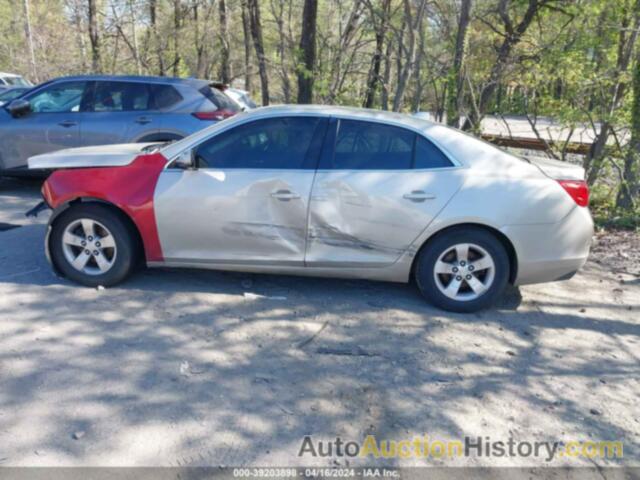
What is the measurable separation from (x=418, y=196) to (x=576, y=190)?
1.31 meters

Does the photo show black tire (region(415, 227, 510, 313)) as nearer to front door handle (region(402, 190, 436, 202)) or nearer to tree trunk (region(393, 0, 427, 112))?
front door handle (region(402, 190, 436, 202))

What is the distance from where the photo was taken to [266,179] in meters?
4.31

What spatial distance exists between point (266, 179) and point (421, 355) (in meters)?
1.84

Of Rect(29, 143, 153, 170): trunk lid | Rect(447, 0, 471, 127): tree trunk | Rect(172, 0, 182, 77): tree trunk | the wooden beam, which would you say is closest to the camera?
Rect(29, 143, 153, 170): trunk lid

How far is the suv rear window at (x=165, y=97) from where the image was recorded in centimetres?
756

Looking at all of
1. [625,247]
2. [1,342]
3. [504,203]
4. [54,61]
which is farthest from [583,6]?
[54,61]

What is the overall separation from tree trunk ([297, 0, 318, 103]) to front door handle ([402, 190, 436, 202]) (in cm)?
672

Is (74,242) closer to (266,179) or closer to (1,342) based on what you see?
(1,342)

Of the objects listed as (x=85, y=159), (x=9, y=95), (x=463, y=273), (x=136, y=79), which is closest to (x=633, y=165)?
(x=463, y=273)

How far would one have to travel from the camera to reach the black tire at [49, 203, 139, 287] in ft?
14.7

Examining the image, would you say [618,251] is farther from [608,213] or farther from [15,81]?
[15,81]

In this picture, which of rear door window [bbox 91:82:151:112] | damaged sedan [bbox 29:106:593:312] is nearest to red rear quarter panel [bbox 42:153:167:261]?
damaged sedan [bbox 29:106:593:312]

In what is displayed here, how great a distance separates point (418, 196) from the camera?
13.9 ft

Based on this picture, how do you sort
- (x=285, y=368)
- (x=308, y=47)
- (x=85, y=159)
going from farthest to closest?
(x=308, y=47) → (x=85, y=159) → (x=285, y=368)
